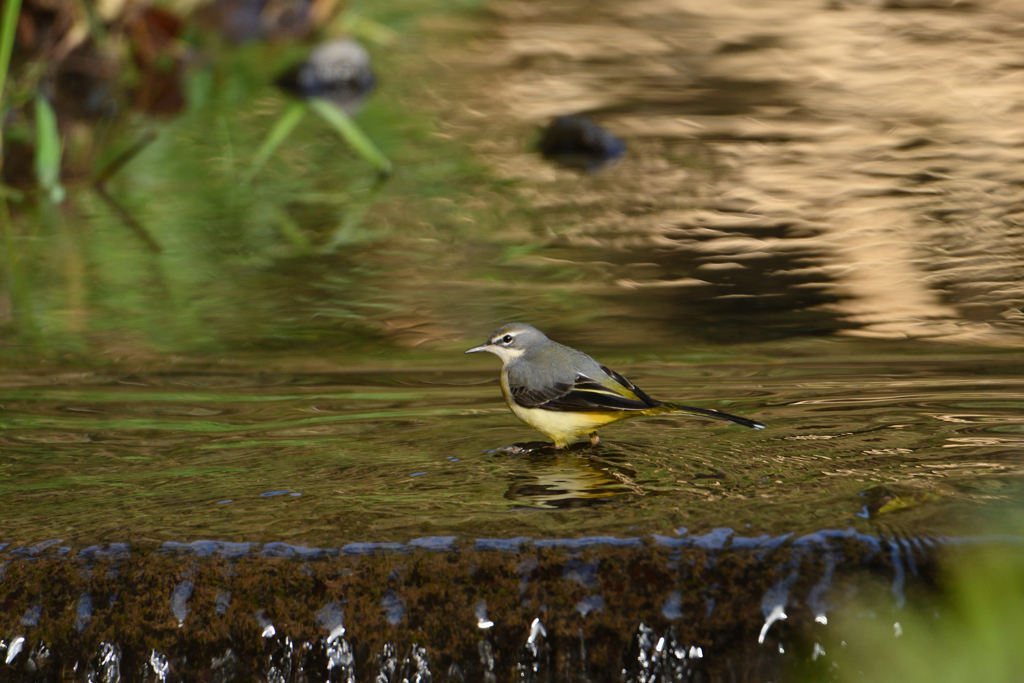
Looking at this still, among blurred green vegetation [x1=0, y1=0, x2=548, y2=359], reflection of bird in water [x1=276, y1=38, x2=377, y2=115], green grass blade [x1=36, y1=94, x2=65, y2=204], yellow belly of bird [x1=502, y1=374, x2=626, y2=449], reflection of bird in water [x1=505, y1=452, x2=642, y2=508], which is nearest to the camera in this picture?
reflection of bird in water [x1=505, y1=452, x2=642, y2=508]

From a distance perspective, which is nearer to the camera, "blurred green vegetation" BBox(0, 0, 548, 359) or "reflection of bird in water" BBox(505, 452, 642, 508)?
"reflection of bird in water" BBox(505, 452, 642, 508)

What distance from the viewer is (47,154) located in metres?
9.98

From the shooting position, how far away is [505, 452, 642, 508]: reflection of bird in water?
3.91m

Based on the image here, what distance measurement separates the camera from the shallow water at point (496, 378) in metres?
3.35

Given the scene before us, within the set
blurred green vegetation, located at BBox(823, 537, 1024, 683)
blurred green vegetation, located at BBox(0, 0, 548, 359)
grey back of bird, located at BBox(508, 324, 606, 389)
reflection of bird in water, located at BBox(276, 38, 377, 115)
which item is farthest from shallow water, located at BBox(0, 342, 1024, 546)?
reflection of bird in water, located at BBox(276, 38, 377, 115)

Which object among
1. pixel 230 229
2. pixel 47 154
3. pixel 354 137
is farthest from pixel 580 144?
pixel 47 154

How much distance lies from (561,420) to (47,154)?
7163 millimetres

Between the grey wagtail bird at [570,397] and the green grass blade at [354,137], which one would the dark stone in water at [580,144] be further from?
the grey wagtail bird at [570,397]

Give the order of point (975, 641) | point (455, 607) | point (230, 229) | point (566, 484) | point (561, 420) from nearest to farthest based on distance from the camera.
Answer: point (975, 641), point (455, 607), point (566, 484), point (561, 420), point (230, 229)

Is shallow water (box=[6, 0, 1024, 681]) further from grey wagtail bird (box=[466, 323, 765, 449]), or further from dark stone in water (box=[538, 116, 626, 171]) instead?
dark stone in water (box=[538, 116, 626, 171])

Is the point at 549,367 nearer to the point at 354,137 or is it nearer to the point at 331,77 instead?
the point at 354,137

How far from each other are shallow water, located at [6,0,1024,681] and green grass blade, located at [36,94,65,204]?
0.39 meters

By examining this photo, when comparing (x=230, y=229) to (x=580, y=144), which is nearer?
(x=230, y=229)

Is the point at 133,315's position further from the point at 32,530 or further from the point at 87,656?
the point at 87,656
